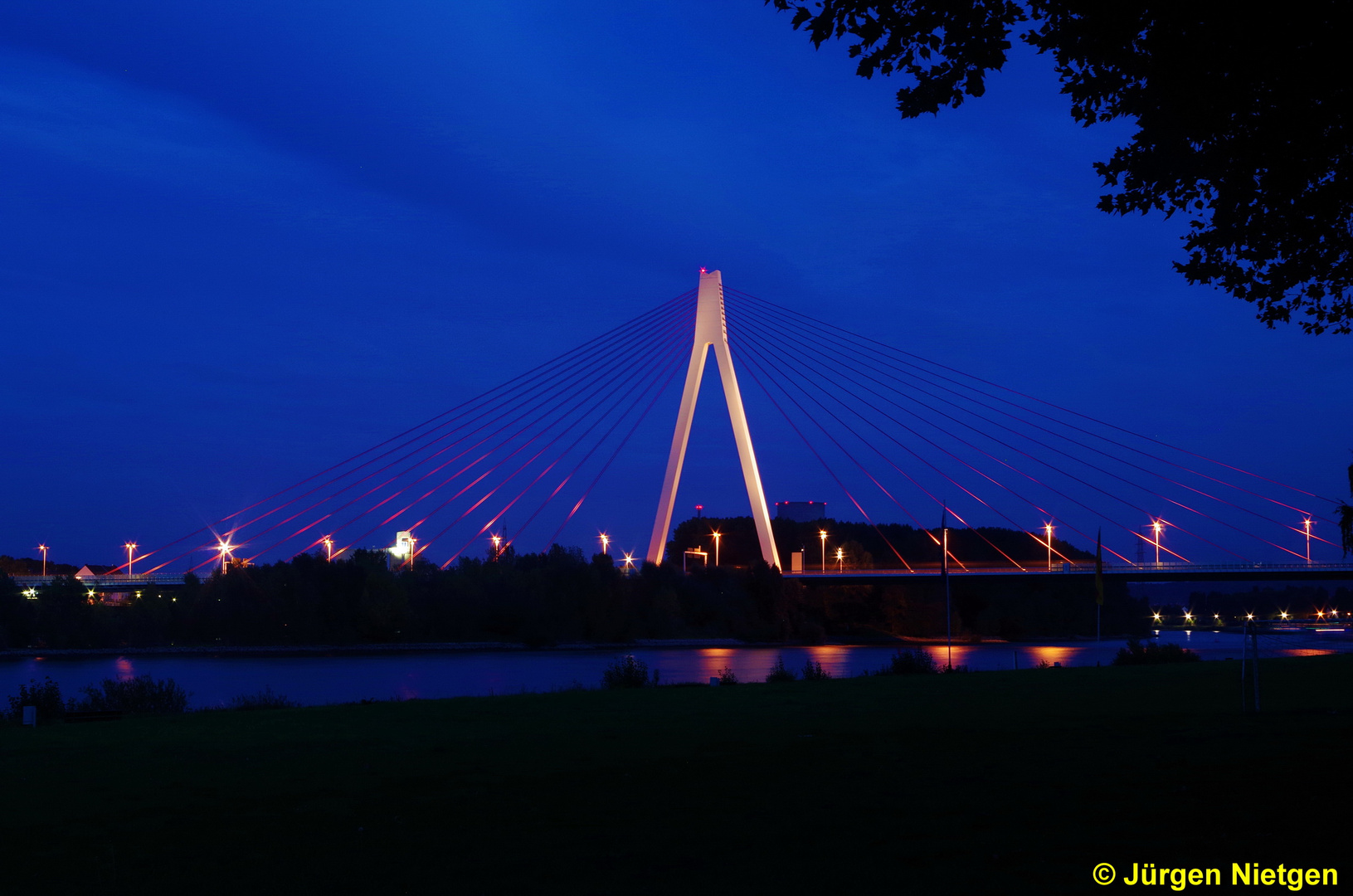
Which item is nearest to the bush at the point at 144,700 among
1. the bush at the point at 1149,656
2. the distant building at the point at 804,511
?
the bush at the point at 1149,656

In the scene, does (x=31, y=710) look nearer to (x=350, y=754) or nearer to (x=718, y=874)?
(x=350, y=754)

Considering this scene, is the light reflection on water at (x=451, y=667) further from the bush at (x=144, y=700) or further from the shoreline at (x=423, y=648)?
the bush at (x=144, y=700)

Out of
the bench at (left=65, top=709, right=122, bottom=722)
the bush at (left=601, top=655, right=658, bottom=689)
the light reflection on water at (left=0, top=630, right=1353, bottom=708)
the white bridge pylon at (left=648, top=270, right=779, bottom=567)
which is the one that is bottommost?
the light reflection on water at (left=0, top=630, right=1353, bottom=708)

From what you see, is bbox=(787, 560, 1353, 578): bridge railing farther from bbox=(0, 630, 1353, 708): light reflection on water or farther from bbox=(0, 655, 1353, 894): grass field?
bbox=(0, 655, 1353, 894): grass field

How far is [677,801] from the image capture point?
25.3ft

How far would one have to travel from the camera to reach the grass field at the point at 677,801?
579 centimetres

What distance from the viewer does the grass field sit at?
5789 mm

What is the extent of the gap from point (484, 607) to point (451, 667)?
19049 millimetres

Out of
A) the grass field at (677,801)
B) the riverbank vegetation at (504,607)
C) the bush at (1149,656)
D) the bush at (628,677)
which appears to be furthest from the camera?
the riverbank vegetation at (504,607)

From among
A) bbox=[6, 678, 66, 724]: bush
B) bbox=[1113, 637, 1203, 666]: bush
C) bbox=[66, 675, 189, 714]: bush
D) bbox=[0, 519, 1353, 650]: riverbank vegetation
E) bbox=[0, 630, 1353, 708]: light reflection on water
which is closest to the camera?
bbox=[6, 678, 66, 724]: bush

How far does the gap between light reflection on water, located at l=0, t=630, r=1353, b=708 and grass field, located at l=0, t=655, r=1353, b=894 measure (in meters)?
20.1

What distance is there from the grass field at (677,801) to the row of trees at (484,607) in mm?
57812

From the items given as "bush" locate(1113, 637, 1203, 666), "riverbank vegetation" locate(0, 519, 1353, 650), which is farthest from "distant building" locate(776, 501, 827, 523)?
"bush" locate(1113, 637, 1203, 666)

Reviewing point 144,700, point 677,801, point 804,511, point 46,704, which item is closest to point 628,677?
point 144,700
